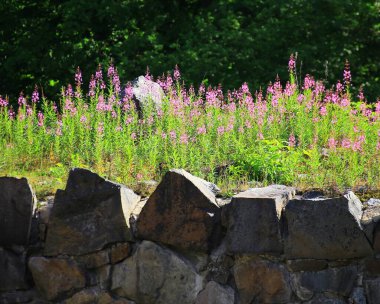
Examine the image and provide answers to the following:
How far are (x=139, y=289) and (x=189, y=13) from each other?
28.6 ft

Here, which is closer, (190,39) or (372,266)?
(372,266)

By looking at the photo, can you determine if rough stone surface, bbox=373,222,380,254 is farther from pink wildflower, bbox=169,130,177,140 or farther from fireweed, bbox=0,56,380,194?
pink wildflower, bbox=169,130,177,140

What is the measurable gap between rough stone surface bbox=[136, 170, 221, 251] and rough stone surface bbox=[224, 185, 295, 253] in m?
0.14

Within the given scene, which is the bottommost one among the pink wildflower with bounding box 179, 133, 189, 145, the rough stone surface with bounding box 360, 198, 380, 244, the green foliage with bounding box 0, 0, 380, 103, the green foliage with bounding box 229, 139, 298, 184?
the rough stone surface with bounding box 360, 198, 380, 244

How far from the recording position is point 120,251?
17.6ft

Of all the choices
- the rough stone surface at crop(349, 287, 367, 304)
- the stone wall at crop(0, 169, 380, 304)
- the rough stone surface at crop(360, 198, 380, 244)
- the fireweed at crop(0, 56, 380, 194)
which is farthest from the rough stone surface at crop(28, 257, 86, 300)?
the rough stone surface at crop(360, 198, 380, 244)

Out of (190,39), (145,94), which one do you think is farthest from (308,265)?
(190,39)

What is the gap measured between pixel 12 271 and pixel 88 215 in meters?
0.70

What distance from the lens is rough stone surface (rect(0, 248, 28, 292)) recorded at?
5.59 meters

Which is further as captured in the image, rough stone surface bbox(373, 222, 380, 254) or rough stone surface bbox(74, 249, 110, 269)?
rough stone surface bbox(74, 249, 110, 269)

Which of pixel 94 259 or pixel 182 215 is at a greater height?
pixel 182 215

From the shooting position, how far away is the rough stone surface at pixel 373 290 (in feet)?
16.2

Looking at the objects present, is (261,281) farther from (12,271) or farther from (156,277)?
(12,271)

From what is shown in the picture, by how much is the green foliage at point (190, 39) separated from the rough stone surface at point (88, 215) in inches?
261
